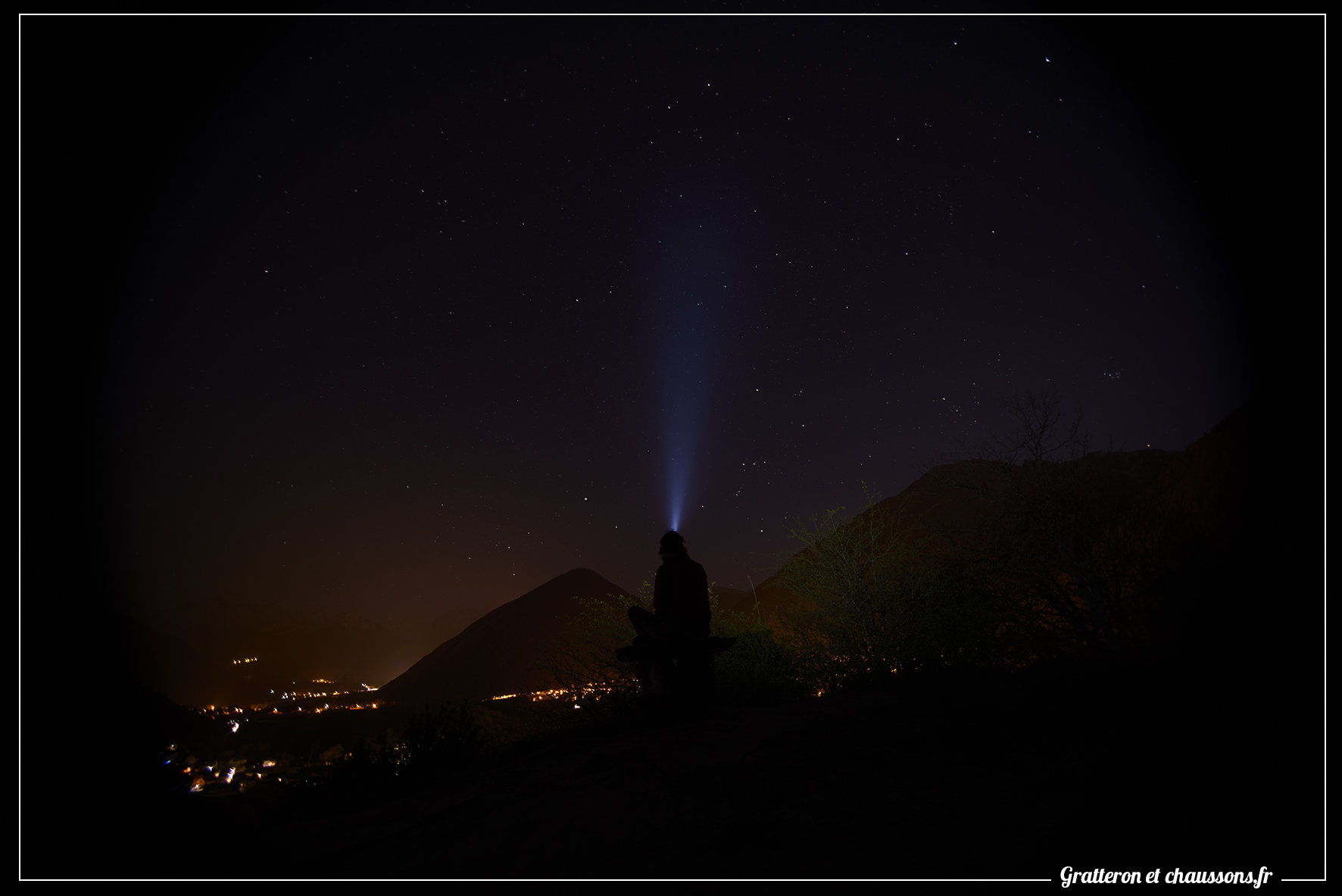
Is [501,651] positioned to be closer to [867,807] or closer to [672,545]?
[672,545]

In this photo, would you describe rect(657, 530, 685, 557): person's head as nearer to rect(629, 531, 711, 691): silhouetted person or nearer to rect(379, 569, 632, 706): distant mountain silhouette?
rect(629, 531, 711, 691): silhouetted person

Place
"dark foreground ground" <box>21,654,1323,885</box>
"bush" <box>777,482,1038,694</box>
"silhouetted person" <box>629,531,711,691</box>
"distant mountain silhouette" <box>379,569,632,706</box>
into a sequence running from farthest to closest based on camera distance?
"distant mountain silhouette" <box>379,569,632,706</box> < "bush" <box>777,482,1038,694</box> < "silhouetted person" <box>629,531,711,691</box> < "dark foreground ground" <box>21,654,1323,885</box>

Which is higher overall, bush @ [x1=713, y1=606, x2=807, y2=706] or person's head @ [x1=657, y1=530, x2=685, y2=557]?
person's head @ [x1=657, y1=530, x2=685, y2=557]

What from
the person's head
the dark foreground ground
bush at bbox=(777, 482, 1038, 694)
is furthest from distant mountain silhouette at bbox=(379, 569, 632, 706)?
the dark foreground ground

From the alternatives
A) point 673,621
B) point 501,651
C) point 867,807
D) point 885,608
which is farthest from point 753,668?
point 501,651

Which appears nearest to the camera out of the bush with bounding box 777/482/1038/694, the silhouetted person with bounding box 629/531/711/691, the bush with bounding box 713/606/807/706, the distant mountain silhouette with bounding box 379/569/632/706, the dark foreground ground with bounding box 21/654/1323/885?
the dark foreground ground with bounding box 21/654/1323/885

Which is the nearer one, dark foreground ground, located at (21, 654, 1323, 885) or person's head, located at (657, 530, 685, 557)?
dark foreground ground, located at (21, 654, 1323, 885)

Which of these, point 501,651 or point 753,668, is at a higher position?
point 753,668

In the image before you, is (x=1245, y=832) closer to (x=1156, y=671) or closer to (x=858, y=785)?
(x=858, y=785)
